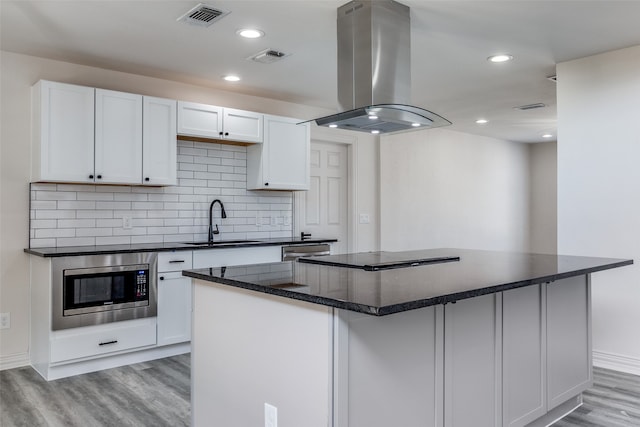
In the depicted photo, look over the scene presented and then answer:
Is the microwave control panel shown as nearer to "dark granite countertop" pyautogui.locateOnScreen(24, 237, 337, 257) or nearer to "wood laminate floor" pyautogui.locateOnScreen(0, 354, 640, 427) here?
"dark granite countertop" pyautogui.locateOnScreen(24, 237, 337, 257)

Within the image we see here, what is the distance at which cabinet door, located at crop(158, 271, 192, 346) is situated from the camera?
393cm

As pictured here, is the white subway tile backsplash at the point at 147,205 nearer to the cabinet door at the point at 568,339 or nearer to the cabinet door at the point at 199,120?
the cabinet door at the point at 199,120

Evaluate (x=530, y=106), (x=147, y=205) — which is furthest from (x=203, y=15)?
(x=530, y=106)

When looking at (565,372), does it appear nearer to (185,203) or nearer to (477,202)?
(185,203)

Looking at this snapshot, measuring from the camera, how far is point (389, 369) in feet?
6.05

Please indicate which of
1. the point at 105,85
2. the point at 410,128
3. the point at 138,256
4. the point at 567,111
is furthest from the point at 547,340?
the point at 105,85

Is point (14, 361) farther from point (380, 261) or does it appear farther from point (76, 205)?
point (380, 261)

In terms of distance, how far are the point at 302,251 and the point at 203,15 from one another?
2.54 metres

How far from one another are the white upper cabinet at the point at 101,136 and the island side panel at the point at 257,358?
6.35 ft

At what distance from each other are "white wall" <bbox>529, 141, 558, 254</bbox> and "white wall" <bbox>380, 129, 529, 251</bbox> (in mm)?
152

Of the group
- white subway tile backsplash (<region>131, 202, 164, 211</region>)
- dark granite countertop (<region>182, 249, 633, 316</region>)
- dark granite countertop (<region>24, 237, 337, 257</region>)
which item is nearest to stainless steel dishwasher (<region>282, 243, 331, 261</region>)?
dark granite countertop (<region>24, 237, 337, 257</region>)

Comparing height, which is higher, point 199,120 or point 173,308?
point 199,120

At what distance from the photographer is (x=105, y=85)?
419cm

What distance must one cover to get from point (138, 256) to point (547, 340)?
2.96 meters
